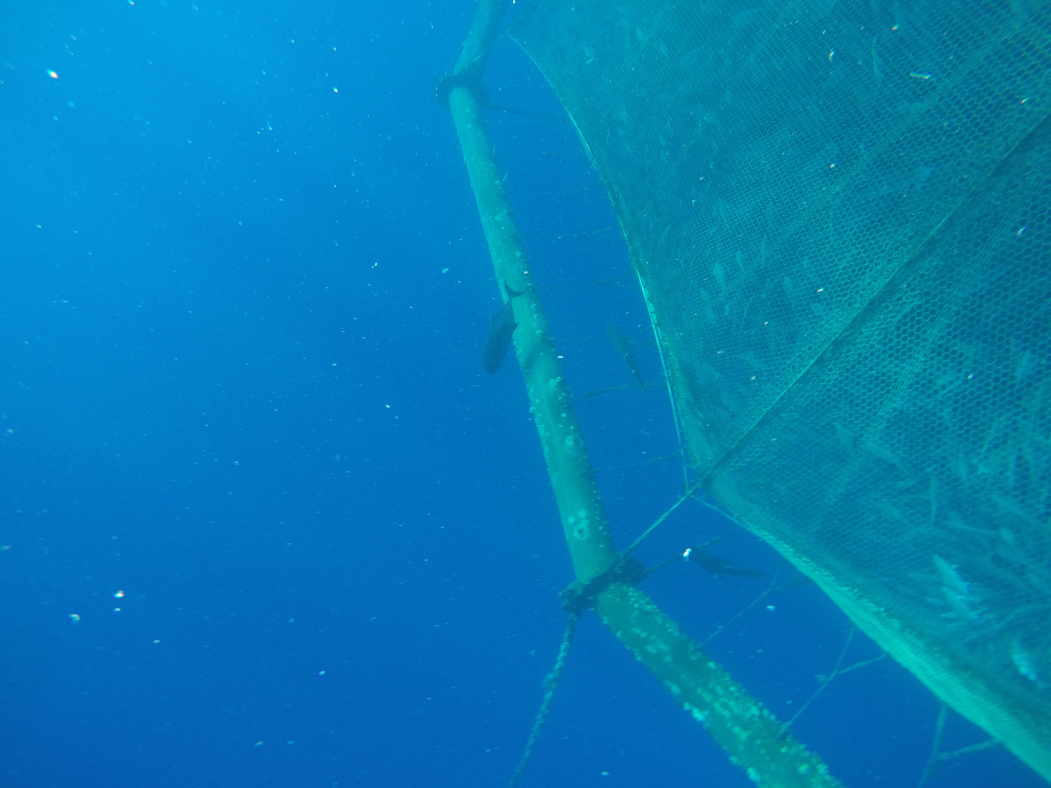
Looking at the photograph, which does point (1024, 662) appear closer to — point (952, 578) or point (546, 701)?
point (952, 578)

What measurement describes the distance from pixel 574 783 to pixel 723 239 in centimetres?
1609

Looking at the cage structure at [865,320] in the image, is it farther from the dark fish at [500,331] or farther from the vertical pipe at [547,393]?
the dark fish at [500,331]

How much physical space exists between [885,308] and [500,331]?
2.80 m

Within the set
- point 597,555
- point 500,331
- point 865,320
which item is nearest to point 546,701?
point 597,555

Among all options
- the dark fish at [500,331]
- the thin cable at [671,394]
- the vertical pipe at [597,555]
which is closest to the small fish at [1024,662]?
the vertical pipe at [597,555]

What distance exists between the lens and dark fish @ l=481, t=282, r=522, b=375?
4301 mm

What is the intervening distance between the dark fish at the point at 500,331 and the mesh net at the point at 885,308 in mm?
1502

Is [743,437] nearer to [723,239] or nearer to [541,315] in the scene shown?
[723,239]

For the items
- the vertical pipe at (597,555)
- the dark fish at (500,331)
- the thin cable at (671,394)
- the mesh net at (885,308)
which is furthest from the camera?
the dark fish at (500,331)

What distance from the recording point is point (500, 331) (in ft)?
14.4

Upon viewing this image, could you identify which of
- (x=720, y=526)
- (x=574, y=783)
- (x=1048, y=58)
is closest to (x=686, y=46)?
(x=1048, y=58)

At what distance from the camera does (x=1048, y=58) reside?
172cm

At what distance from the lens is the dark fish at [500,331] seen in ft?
14.1

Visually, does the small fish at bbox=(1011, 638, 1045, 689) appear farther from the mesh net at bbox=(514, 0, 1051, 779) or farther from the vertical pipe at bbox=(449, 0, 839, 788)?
the vertical pipe at bbox=(449, 0, 839, 788)
